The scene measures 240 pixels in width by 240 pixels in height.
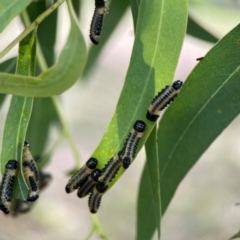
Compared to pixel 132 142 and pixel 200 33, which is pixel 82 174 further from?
pixel 200 33

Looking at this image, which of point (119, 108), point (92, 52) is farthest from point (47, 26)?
point (119, 108)

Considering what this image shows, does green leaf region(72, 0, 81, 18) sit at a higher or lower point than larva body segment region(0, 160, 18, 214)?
higher

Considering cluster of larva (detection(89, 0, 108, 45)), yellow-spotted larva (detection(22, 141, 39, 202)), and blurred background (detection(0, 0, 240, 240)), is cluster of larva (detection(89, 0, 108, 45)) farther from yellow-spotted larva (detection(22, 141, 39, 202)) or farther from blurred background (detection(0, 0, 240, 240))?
blurred background (detection(0, 0, 240, 240))

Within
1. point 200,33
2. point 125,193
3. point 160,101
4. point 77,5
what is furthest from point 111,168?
point 125,193

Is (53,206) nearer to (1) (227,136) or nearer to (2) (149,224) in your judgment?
(1) (227,136)

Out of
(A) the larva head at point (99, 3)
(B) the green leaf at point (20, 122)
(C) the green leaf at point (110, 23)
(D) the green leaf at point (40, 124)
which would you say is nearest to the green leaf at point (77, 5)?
(C) the green leaf at point (110, 23)

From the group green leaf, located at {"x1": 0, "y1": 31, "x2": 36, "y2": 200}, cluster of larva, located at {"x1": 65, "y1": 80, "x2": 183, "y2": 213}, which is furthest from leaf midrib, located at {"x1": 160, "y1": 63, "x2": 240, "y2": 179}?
green leaf, located at {"x1": 0, "y1": 31, "x2": 36, "y2": 200}
